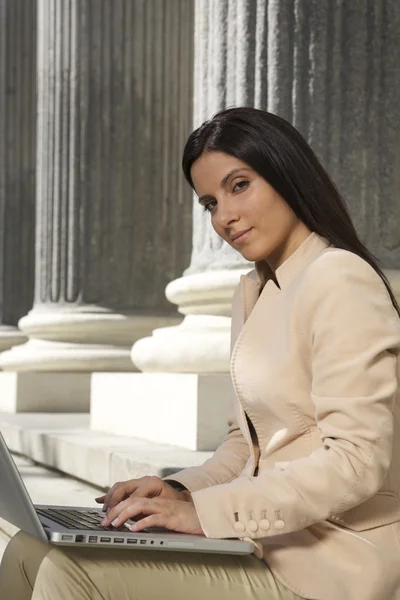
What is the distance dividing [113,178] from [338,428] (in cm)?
1039

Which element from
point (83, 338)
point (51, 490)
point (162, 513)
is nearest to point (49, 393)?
point (83, 338)

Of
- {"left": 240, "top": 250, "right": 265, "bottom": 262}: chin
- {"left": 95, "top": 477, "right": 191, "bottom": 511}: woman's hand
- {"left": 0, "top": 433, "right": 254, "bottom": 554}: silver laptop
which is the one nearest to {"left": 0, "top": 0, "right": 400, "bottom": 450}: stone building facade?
{"left": 240, "top": 250, "right": 265, "bottom": 262}: chin

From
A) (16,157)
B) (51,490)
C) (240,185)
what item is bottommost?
(51,490)

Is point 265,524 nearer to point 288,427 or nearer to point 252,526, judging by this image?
point 252,526

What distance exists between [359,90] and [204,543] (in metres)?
5.02

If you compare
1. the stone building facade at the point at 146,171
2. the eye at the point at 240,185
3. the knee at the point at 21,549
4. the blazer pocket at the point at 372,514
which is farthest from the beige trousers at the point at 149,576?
the stone building facade at the point at 146,171

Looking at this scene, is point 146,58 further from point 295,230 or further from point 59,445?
point 295,230

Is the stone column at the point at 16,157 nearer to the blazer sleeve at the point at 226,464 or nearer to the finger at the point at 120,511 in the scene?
the blazer sleeve at the point at 226,464

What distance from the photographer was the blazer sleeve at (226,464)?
4.30 metres

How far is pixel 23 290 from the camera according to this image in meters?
18.6

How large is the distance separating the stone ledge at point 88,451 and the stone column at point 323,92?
19.6 inches

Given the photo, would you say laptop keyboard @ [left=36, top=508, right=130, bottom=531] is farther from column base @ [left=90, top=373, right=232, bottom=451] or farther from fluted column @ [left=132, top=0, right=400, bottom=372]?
fluted column @ [left=132, top=0, right=400, bottom=372]

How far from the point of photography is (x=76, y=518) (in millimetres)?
4008

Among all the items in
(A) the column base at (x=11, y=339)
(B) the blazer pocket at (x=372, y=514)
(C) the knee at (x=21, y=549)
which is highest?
(B) the blazer pocket at (x=372, y=514)
